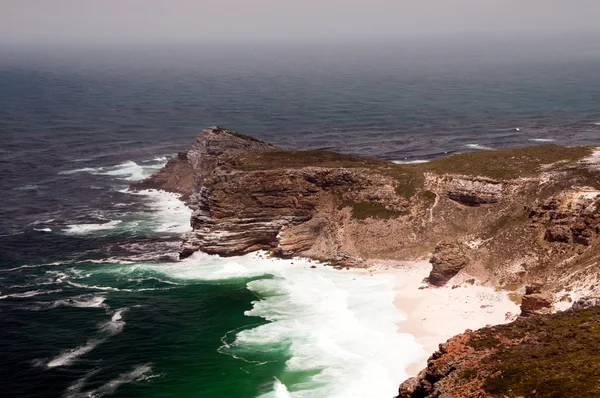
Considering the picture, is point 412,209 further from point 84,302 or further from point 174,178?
point 174,178

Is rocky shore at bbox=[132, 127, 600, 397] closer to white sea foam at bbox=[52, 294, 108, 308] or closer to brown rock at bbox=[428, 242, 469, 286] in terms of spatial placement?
brown rock at bbox=[428, 242, 469, 286]

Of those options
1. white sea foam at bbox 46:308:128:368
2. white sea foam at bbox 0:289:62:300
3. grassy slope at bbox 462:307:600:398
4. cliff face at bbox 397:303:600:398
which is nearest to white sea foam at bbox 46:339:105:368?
white sea foam at bbox 46:308:128:368

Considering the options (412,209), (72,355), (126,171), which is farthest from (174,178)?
(72,355)

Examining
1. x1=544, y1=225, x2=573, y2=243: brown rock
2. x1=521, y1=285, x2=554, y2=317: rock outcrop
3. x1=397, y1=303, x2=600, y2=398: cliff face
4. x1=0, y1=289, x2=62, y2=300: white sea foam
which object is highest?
x1=397, y1=303, x2=600, y2=398: cliff face

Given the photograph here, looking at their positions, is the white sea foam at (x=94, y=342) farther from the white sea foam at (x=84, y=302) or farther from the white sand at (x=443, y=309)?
the white sand at (x=443, y=309)

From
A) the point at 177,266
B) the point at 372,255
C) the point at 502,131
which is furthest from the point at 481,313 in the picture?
the point at 502,131

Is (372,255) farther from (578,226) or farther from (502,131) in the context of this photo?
(502,131)
